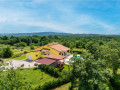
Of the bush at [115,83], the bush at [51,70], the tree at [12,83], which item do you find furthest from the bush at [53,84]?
the bush at [115,83]

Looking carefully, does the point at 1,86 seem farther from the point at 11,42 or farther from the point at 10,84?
the point at 11,42

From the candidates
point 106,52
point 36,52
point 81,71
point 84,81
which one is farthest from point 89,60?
point 36,52

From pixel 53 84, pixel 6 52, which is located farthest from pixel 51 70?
pixel 6 52

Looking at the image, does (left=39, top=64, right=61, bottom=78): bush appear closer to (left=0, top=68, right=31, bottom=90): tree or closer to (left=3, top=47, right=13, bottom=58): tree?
(left=0, top=68, right=31, bottom=90): tree

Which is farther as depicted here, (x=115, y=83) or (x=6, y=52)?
(x=6, y=52)

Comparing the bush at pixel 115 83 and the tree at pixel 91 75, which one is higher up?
the tree at pixel 91 75

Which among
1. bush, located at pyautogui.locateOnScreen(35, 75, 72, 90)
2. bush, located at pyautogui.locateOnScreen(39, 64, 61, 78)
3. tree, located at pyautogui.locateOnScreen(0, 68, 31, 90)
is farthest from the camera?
bush, located at pyautogui.locateOnScreen(39, 64, 61, 78)

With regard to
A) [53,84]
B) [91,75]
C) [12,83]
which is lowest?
[53,84]

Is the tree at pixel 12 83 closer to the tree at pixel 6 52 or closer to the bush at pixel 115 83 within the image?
the bush at pixel 115 83

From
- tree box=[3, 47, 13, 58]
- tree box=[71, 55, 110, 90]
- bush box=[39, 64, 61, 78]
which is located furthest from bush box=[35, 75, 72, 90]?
tree box=[3, 47, 13, 58]

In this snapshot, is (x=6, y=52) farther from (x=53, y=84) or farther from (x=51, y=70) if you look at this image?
(x=53, y=84)

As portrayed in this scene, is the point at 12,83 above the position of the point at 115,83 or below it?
above
